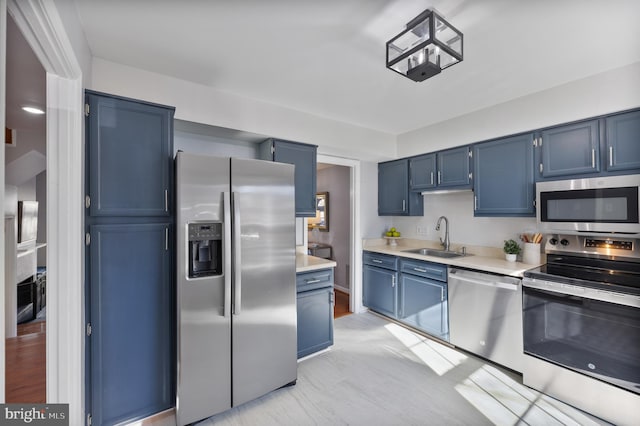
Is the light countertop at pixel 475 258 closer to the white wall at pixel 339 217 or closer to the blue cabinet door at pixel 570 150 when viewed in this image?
the white wall at pixel 339 217

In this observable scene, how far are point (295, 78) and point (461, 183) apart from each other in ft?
6.80

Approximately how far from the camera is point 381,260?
11.8ft

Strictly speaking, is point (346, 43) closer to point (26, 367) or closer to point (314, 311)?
point (314, 311)

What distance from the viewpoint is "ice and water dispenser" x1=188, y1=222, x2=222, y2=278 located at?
5.99 feet

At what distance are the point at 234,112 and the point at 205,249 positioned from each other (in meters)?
1.34

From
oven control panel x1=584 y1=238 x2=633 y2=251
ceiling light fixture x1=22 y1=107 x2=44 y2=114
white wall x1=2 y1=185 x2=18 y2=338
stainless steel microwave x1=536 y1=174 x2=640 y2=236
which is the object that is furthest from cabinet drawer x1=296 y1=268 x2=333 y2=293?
white wall x1=2 y1=185 x2=18 y2=338

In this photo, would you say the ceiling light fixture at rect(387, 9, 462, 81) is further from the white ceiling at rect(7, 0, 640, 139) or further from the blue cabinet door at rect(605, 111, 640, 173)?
A: the blue cabinet door at rect(605, 111, 640, 173)

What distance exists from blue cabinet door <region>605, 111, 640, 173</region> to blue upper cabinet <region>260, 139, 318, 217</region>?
2.41 metres

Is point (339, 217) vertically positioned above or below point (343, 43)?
below

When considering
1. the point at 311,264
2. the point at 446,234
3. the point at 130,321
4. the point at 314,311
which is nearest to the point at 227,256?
the point at 130,321

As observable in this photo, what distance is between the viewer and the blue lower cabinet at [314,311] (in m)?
2.56

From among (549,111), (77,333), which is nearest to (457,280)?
(549,111)

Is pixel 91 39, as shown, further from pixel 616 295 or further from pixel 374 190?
pixel 616 295

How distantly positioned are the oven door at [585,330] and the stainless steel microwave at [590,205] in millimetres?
516
